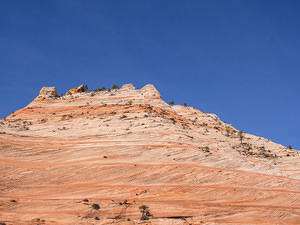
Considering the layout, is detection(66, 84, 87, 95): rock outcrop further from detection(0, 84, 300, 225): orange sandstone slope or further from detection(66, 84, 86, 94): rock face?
detection(0, 84, 300, 225): orange sandstone slope

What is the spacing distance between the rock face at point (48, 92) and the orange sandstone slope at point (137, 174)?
7.73 meters

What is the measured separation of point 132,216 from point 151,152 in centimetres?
728

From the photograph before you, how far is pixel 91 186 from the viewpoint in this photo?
22469mm

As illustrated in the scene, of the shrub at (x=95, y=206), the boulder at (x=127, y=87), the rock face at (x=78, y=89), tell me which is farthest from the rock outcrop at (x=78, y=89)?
the shrub at (x=95, y=206)

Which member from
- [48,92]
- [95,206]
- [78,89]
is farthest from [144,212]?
[78,89]

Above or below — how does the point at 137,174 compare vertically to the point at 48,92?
below

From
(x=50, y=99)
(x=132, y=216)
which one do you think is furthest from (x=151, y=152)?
(x=50, y=99)

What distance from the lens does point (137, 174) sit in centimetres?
2372

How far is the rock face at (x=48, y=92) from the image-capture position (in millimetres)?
41053

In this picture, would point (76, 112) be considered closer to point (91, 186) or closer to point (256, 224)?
point (91, 186)

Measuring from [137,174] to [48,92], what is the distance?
23078 millimetres

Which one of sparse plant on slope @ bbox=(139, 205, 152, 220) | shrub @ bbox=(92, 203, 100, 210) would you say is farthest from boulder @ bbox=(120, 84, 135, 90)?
sparse plant on slope @ bbox=(139, 205, 152, 220)

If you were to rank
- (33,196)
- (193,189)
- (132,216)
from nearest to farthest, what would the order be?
(132,216), (33,196), (193,189)

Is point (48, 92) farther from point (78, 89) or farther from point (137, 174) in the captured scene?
point (137, 174)
